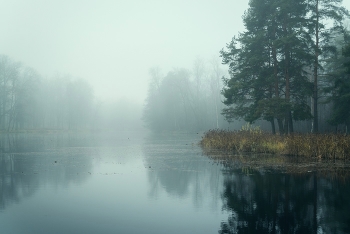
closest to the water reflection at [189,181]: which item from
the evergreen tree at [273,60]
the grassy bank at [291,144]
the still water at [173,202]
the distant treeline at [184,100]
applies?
the still water at [173,202]

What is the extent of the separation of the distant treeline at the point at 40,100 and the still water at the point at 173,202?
62.0 metres

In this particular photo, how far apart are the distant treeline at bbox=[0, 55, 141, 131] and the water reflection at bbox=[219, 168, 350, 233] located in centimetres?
6812

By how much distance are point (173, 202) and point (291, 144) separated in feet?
44.5

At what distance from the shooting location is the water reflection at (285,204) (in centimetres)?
782

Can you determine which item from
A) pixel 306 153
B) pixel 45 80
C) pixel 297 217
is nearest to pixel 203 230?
pixel 297 217

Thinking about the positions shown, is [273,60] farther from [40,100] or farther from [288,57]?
[40,100]

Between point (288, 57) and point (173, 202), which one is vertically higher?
point (288, 57)

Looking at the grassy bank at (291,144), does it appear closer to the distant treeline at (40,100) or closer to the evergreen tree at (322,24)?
the evergreen tree at (322,24)

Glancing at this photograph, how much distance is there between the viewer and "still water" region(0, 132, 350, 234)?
8055 mm

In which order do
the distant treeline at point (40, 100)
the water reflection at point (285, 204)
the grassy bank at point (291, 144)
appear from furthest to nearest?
the distant treeline at point (40, 100) < the grassy bank at point (291, 144) < the water reflection at point (285, 204)

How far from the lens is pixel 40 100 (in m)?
90.2

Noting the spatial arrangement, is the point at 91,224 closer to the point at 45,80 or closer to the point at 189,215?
the point at 189,215

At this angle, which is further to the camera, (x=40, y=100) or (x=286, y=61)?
(x=40, y=100)

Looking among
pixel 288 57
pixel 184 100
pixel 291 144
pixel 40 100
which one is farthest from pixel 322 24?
pixel 40 100
